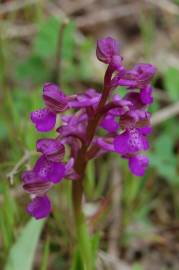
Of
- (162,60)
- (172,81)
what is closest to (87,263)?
Result: (172,81)

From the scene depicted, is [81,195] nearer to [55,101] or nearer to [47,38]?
[55,101]

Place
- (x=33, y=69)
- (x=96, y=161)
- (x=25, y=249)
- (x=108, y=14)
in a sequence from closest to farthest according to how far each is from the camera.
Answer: (x=25, y=249) → (x=96, y=161) → (x=33, y=69) → (x=108, y=14)

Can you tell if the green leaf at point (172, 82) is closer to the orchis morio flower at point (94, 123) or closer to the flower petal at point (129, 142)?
the orchis morio flower at point (94, 123)

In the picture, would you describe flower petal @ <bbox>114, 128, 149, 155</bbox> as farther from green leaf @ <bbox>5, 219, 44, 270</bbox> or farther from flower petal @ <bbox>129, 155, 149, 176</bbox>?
green leaf @ <bbox>5, 219, 44, 270</bbox>

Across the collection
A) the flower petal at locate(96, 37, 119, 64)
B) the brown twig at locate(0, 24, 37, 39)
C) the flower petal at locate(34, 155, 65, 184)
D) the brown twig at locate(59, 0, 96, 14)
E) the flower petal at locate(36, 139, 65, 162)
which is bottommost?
the flower petal at locate(34, 155, 65, 184)

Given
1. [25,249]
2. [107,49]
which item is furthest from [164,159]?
[107,49]

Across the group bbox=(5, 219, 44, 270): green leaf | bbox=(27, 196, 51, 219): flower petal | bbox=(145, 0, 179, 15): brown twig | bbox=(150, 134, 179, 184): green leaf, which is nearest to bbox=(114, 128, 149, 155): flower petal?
bbox=(27, 196, 51, 219): flower petal
